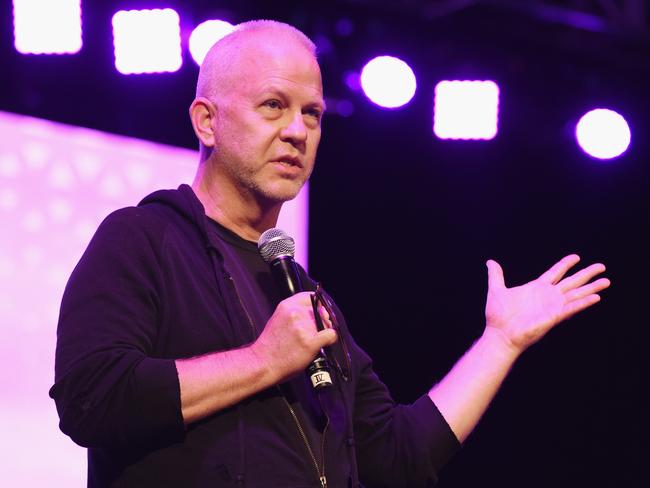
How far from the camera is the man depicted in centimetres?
156

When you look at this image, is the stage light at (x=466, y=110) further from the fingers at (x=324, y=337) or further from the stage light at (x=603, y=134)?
the fingers at (x=324, y=337)

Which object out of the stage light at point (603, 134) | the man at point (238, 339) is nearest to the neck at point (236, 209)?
the man at point (238, 339)

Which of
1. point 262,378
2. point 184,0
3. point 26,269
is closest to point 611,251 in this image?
point 184,0

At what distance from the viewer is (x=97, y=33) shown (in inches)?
182

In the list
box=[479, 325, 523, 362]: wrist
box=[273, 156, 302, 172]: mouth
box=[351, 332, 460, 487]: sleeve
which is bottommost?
box=[351, 332, 460, 487]: sleeve

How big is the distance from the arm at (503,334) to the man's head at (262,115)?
54 cm

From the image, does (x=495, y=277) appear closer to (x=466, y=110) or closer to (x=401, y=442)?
(x=401, y=442)

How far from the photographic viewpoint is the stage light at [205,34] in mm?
4715

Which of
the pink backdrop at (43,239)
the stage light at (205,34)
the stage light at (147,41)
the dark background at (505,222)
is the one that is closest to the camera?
the pink backdrop at (43,239)

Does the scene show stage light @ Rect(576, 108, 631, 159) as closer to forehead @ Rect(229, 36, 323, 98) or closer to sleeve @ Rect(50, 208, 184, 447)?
forehead @ Rect(229, 36, 323, 98)

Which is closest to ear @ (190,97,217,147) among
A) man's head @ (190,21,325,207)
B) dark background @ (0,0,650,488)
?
man's head @ (190,21,325,207)

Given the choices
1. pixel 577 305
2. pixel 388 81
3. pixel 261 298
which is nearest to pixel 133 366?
pixel 261 298

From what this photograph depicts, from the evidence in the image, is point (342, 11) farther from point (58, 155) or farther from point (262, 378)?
point (262, 378)

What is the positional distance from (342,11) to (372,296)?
5.67 feet
